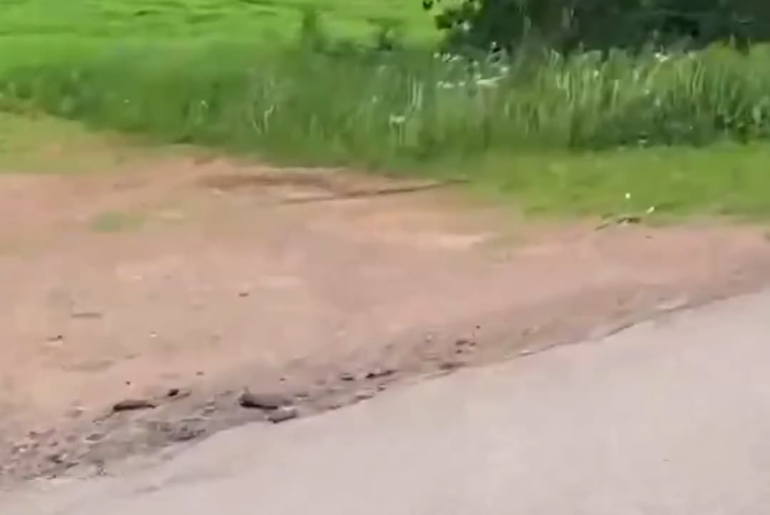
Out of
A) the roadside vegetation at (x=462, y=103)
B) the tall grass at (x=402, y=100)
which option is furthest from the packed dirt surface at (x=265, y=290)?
the tall grass at (x=402, y=100)

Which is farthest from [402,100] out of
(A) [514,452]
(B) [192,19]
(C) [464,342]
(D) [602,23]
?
(A) [514,452]

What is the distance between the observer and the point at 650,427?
15.5 feet

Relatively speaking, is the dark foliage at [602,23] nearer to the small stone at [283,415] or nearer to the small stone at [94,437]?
the small stone at [283,415]

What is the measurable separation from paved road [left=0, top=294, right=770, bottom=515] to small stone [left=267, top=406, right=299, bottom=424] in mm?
68

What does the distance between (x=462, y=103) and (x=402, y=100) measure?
410mm

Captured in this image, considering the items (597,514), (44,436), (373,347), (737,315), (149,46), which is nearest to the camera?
(597,514)

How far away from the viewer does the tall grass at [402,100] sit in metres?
8.74

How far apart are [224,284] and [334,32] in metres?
5.99

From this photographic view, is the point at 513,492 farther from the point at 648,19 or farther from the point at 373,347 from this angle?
the point at 648,19

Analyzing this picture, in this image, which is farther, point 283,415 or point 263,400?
point 263,400

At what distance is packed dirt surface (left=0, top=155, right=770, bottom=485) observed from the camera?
191 inches

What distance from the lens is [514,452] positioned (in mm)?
4492

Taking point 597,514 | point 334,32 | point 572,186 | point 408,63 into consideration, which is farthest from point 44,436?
point 334,32

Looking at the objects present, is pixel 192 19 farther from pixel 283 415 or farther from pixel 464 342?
pixel 283 415
